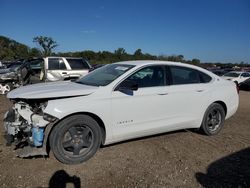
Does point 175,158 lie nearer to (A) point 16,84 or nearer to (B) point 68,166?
(B) point 68,166

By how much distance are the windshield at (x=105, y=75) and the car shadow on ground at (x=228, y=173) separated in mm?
2062

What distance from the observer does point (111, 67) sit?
5156 mm

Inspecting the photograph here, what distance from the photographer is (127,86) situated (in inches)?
169

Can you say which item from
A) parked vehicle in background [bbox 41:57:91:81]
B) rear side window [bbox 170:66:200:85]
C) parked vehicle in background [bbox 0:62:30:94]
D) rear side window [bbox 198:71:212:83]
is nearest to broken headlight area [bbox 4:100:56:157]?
rear side window [bbox 170:66:200:85]

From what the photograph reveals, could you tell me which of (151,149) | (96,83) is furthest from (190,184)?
(96,83)

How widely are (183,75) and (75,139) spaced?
2.53 metres

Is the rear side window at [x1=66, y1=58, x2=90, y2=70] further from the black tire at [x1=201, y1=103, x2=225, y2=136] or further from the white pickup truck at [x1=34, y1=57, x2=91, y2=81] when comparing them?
the black tire at [x1=201, y1=103, x2=225, y2=136]

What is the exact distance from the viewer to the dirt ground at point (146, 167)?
357 centimetres

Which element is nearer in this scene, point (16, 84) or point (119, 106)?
point (119, 106)

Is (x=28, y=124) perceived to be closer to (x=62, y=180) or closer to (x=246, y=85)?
(x=62, y=180)

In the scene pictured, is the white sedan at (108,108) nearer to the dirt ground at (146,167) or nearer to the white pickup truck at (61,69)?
the dirt ground at (146,167)

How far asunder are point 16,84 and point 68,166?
372 inches

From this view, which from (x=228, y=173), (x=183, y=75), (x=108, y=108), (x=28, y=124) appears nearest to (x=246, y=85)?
(x=183, y=75)

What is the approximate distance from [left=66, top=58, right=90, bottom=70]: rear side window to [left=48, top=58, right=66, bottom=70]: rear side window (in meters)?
0.33
